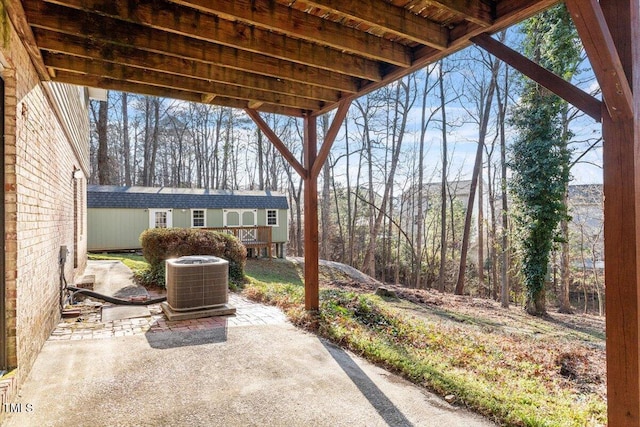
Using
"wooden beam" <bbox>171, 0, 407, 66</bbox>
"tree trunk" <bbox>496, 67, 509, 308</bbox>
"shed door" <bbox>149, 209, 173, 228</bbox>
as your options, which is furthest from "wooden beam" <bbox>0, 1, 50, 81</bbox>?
"shed door" <bbox>149, 209, 173, 228</bbox>

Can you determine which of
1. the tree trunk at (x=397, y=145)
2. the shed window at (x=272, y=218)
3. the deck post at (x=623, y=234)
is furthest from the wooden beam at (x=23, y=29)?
the tree trunk at (x=397, y=145)

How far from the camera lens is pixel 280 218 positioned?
17953mm

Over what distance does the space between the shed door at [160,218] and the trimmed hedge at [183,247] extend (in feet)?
25.7

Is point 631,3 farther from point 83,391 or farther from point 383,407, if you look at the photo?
point 83,391

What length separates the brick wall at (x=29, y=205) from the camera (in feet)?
9.13

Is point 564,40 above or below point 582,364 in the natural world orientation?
above

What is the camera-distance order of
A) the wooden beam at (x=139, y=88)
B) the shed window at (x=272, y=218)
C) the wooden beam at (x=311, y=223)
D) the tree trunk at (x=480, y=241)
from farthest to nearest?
the tree trunk at (x=480, y=241) → the shed window at (x=272, y=218) → the wooden beam at (x=311, y=223) → the wooden beam at (x=139, y=88)

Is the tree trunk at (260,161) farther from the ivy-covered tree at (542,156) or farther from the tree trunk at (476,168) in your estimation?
the ivy-covered tree at (542,156)

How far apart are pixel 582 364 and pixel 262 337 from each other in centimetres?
415

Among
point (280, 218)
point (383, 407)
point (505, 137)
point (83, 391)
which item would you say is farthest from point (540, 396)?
point (280, 218)

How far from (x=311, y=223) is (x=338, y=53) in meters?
2.56

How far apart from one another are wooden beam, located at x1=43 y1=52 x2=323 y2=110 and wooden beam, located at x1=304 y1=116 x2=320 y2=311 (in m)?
0.47

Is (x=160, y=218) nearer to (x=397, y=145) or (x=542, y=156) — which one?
(x=397, y=145)

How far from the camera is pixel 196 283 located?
543cm
